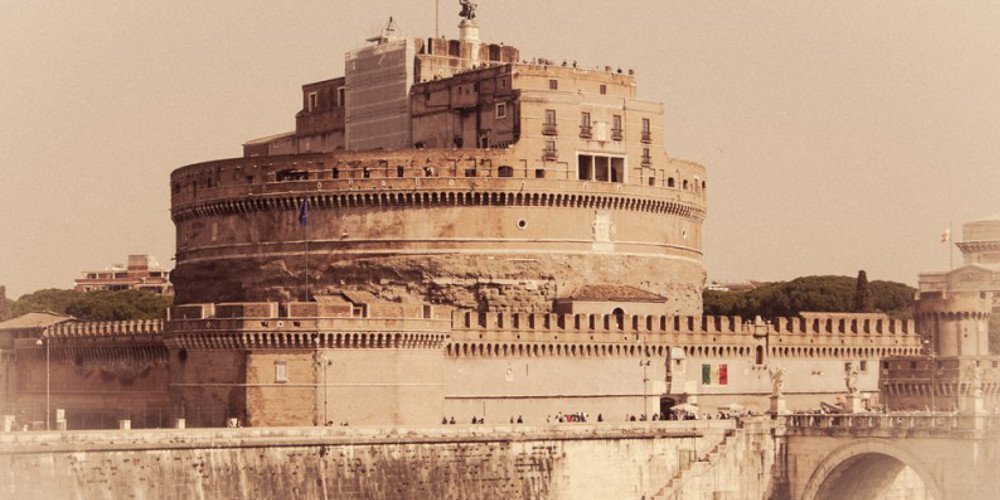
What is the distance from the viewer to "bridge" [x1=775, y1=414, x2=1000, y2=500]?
81.9 m

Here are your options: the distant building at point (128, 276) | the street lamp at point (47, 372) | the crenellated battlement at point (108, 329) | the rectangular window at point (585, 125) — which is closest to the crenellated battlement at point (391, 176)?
the rectangular window at point (585, 125)

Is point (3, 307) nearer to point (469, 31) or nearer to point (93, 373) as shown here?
point (93, 373)

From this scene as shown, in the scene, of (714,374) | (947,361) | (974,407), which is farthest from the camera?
(947,361)

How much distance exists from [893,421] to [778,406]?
5842 mm

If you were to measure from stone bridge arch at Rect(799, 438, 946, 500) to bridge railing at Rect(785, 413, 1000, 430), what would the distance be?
25.9 inches

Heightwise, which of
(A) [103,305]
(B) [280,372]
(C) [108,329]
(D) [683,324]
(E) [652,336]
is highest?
(A) [103,305]

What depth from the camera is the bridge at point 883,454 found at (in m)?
81.9

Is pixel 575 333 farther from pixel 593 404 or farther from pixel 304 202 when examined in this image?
pixel 304 202

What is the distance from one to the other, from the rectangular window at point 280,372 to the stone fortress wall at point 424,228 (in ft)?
40.9

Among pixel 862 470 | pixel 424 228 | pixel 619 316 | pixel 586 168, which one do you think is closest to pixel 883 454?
pixel 862 470

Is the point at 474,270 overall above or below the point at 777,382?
above

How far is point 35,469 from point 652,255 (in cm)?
3323

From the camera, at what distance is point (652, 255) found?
97.8 metres

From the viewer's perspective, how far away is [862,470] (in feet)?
293
